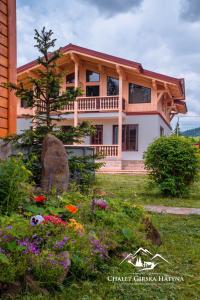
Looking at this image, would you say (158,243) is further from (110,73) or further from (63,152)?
A: (110,73)

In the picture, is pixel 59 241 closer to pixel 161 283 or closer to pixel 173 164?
pixel 161 283

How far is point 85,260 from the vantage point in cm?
303

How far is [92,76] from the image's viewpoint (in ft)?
74.7

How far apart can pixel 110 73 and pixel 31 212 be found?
19.3 meters

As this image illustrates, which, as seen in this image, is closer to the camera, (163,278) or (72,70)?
(163,278)

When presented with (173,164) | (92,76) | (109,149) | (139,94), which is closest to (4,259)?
(173,164)

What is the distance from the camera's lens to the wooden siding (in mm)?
6004

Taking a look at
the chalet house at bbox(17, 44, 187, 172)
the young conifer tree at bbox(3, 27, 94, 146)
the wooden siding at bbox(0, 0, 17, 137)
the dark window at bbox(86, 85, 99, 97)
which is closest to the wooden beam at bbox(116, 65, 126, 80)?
the chalet house at bbox(17, 44, 187, 172)

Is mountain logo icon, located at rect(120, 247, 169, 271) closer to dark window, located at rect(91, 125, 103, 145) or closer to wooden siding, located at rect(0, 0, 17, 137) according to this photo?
wooden siding, located at rect(0, 0, 17, 137)

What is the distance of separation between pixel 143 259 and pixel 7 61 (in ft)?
13.5

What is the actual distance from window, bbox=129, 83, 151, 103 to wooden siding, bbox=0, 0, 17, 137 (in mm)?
16019

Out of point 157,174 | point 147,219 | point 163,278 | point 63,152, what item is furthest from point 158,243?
point 157,174

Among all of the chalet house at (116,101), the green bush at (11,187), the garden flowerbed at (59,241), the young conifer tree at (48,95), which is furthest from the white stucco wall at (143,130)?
the green bush at (11,187)

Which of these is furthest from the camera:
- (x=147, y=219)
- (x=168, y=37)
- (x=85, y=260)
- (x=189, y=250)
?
(x=168, y=37)
